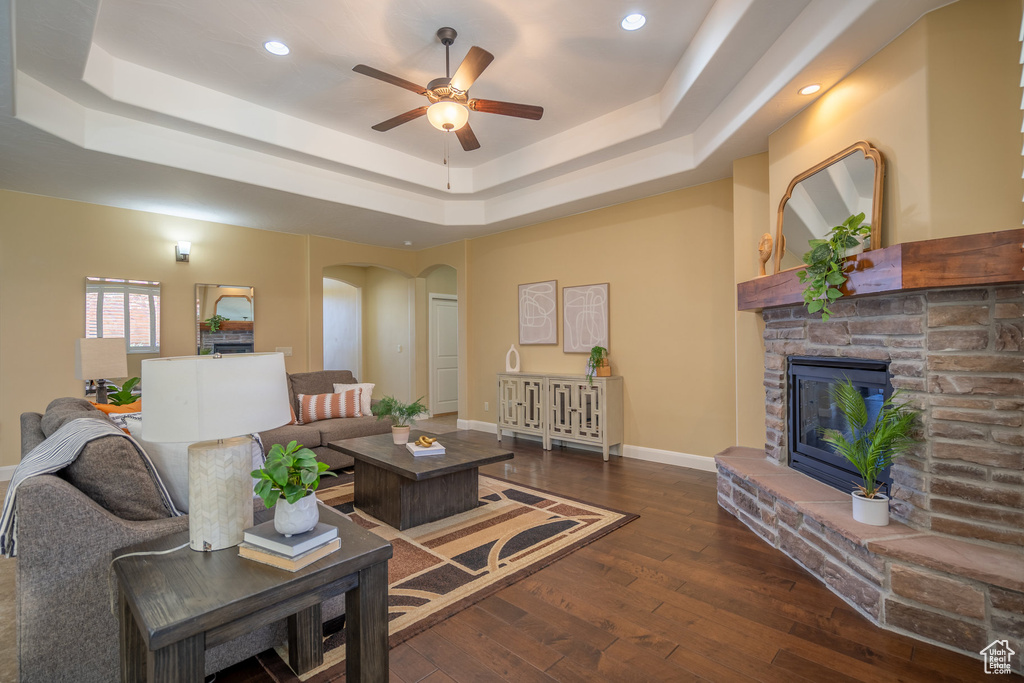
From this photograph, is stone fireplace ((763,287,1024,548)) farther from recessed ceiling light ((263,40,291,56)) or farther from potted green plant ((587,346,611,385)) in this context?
recessed ceiling light ((263,40,291,56))

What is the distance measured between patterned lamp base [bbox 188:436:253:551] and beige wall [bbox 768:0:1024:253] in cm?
293

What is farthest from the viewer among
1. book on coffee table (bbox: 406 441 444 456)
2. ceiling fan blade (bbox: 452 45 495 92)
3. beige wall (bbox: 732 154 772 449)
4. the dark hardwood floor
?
beige wall (bbox: 732 154 772 449)

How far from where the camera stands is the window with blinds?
4.72 meters

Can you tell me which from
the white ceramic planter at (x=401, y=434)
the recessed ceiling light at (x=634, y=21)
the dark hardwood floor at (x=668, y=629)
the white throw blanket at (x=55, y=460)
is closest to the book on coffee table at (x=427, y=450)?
the white ceramic planter at (x=401, y=434)

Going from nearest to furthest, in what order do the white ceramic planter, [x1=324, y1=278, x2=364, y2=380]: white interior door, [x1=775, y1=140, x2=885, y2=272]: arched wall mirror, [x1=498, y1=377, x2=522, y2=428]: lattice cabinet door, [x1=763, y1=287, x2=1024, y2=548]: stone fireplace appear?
[x1=763, y1=287, x2=1024, y2=548]: stone fireplace, [x1=775, y1=140, x2=885, y2=272]: arched wall mirror, the white ceramic planter, [x1=498, y1=377, x2=522, y2=428]: lattice cabinet door, [x1=324, y1=278, x2=364, y2=380]: white interior door

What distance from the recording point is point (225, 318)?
554cm

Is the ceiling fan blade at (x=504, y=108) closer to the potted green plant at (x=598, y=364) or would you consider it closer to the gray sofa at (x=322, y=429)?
the potted green plant at (x=598, y=364)

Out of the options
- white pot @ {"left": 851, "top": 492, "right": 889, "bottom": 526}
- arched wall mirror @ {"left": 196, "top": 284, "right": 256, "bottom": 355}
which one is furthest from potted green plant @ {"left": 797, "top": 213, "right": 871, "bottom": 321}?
arched wall mirror @ {"left": 196, "top": 284, "right": 256, "bottom": 355}

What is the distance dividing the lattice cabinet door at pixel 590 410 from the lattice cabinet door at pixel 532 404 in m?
0.51

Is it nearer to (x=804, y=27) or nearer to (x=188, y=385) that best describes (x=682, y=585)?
(x=188, y=385)

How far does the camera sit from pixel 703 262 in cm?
445

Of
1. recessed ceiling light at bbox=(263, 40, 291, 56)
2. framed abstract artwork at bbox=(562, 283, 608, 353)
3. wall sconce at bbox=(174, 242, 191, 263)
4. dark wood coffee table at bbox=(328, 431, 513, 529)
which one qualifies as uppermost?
recessed ceiling light at bbox=(263, 40, 291, 56)

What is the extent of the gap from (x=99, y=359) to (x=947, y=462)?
228 inches

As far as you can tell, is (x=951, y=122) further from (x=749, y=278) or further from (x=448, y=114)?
(x=448, y=114)
